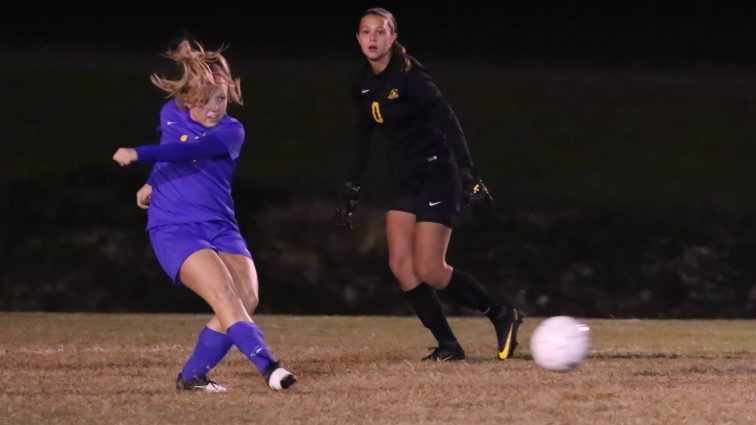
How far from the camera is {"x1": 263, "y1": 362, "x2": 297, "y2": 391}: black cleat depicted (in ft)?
17.5

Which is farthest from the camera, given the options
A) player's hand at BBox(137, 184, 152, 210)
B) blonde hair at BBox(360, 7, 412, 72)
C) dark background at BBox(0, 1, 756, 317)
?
dark background at BBox(0, 1, 756, 317)

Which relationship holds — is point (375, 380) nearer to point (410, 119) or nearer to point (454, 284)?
point (454, 284)

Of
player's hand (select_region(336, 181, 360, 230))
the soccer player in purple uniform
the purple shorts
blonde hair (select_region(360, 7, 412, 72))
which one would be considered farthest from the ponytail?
the purple shorts

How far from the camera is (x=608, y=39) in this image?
18641mm

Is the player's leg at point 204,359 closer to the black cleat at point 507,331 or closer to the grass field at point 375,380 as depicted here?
the grass field at point 375,380

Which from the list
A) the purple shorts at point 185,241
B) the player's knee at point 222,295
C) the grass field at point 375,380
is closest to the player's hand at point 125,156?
the purple shorts at point 185,241

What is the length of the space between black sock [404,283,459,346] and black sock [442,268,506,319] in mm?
102

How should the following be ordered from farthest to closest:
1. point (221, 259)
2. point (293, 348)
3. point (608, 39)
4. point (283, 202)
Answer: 1. point (608, 39)
2. point (283, 202)
3. point (293, 348)
4. point (221, 259)

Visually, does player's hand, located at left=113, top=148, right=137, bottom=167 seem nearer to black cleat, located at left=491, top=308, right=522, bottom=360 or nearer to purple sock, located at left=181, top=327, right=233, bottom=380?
purple sock, located at left=181, top=327, right=233, bottom=380

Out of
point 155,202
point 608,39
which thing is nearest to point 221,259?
point 155,202

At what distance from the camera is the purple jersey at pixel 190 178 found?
5.56 m

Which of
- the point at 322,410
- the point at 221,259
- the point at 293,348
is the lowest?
the point at 293,348

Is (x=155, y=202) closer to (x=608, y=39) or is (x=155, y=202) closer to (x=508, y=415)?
(x=508, y=415)

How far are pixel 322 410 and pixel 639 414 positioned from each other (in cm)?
113
